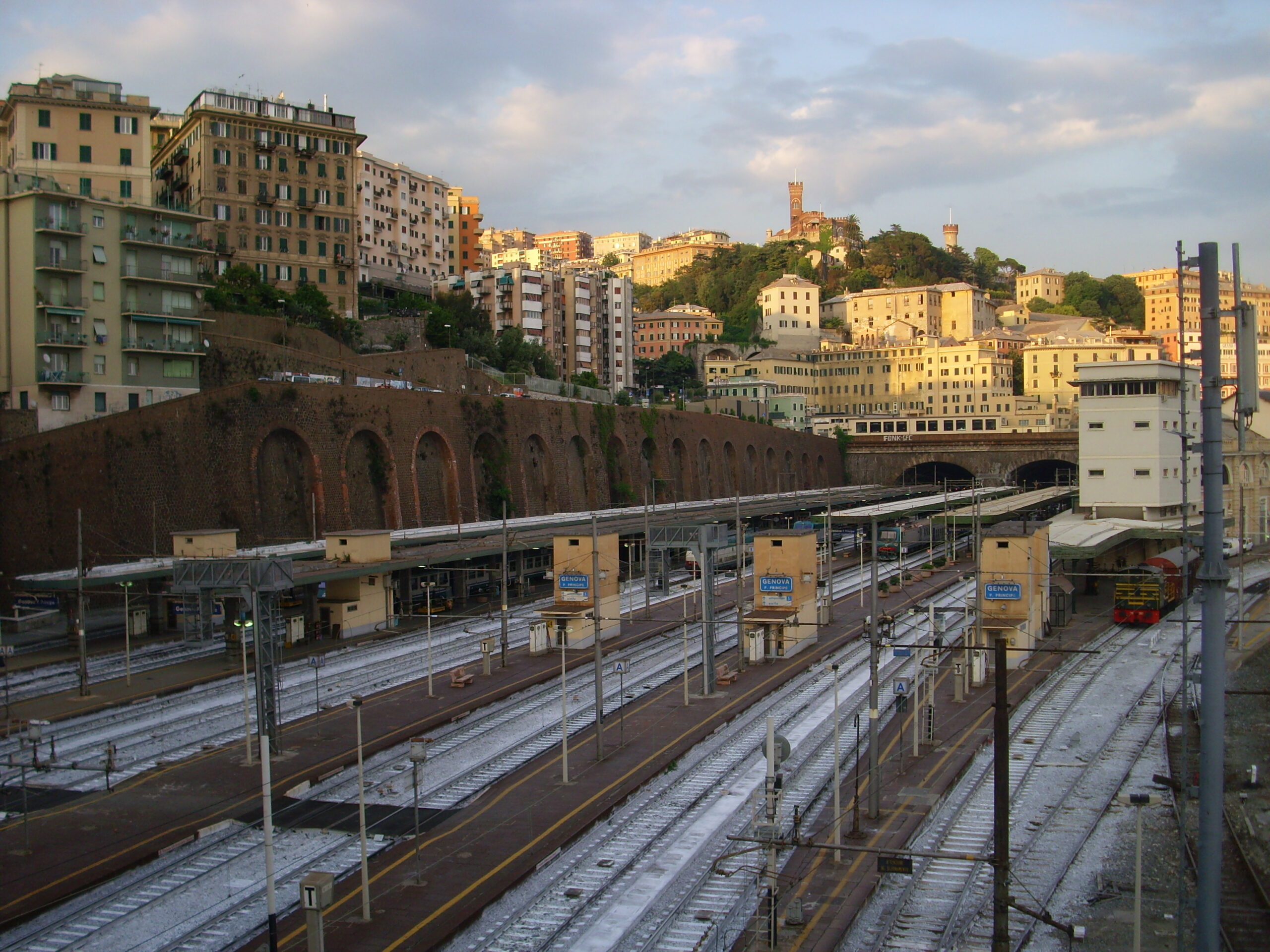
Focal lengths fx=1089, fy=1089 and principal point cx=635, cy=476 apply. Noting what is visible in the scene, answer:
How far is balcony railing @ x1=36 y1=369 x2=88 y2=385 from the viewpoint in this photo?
47906 millimetres

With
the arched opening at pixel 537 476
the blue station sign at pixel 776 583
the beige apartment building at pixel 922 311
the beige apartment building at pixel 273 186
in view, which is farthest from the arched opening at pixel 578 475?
the beige apartment building at pixel 922 311

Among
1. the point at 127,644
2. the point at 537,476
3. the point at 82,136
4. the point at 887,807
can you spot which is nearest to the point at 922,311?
the point at 537,476

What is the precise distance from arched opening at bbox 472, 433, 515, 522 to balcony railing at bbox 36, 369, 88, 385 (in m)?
19.8

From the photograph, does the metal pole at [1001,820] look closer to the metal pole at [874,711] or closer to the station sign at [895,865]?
the station sign at [895,865]

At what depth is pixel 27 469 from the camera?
41.6 m

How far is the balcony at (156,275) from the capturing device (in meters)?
51.7

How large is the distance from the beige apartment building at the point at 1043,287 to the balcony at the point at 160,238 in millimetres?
154969

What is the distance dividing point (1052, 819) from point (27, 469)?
1499 inches

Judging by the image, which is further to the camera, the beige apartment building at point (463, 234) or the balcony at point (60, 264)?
the beige apartment building at point (463, 234)

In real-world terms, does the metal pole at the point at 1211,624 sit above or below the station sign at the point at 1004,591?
above

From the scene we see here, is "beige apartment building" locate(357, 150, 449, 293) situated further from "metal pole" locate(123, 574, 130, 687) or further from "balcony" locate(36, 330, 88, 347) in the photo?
"metal pole" locate(123, 574, 130, 687)

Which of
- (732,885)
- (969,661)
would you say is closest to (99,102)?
(969,661)

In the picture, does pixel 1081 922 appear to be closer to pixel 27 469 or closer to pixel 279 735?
pixel 279 735

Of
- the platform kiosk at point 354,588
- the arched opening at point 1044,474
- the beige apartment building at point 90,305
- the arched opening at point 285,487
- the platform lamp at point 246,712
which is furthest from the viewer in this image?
the arched opening at point 1044,474
